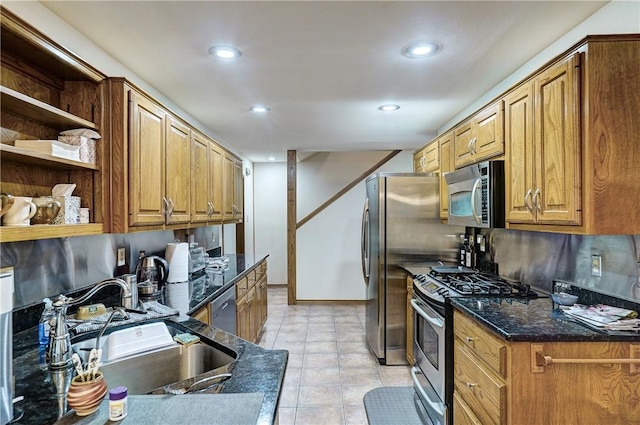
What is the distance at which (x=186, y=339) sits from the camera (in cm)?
158

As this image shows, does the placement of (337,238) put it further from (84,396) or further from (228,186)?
(84,396)

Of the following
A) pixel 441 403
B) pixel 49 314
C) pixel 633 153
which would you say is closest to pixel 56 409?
pixel 49 314

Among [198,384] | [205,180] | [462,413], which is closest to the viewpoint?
[198,384]

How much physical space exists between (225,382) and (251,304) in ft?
8.22

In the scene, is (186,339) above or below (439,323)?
above

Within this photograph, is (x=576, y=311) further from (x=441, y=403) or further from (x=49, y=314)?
(x=49, y=314)

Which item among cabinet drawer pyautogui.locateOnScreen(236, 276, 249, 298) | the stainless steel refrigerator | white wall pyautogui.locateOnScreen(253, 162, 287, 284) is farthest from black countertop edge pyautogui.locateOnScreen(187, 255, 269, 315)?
white wall pyautogui.locateOnScreen(253, 162, 287, 284)

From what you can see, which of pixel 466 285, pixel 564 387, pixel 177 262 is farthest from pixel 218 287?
pixel 564 387

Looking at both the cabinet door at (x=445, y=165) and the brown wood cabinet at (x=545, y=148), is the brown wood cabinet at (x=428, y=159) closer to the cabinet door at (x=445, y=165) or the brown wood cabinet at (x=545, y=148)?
the cabinet door at (x=445, y=165)

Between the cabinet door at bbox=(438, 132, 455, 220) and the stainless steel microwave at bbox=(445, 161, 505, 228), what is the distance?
0.39m

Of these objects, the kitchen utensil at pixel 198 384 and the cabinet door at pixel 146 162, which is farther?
the cabinet door at pixel 146 162

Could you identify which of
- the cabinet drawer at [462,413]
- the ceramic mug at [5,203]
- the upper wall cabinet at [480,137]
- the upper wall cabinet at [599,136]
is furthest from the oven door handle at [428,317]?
the ceramic mug at [5,203]

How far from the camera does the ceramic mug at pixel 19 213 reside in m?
1.27

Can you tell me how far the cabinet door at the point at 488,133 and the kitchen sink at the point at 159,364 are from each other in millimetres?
2054
